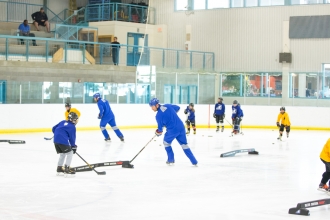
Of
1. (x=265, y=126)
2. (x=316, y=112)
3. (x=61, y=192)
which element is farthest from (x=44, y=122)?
(x=61, y=192)

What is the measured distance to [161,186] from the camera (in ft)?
31.0

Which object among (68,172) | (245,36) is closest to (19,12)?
(245,36)

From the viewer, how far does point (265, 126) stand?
1017 inches

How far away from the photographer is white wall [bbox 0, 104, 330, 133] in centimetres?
2072

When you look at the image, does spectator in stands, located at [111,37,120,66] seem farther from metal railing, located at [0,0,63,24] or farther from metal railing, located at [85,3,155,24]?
metal railing, located at [0,0,63,24]

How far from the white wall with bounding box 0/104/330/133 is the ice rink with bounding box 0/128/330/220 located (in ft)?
16.7

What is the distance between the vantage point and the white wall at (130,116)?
20.7m

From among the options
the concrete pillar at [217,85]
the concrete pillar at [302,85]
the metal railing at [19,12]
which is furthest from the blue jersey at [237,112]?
the metal railing at [19,12]

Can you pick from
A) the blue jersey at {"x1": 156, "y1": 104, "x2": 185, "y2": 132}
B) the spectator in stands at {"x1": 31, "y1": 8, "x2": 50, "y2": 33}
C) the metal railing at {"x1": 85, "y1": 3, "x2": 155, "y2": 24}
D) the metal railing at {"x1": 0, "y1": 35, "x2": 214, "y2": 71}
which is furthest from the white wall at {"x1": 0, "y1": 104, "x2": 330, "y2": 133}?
the blue jersey at {"x1": 156, "y1": 104, "x2": 185, "y2": 132}

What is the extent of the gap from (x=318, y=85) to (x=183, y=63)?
6.28 m

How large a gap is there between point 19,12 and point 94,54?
5628 mm

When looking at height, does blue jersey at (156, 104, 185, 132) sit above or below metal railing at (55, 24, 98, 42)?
below

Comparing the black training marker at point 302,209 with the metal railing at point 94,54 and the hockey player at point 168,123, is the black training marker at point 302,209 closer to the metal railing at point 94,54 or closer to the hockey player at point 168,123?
the hockey player at point 168,123

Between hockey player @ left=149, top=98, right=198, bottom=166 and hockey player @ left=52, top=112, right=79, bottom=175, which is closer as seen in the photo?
hockey player @ left=52, top=112, right=79, bottom=175
